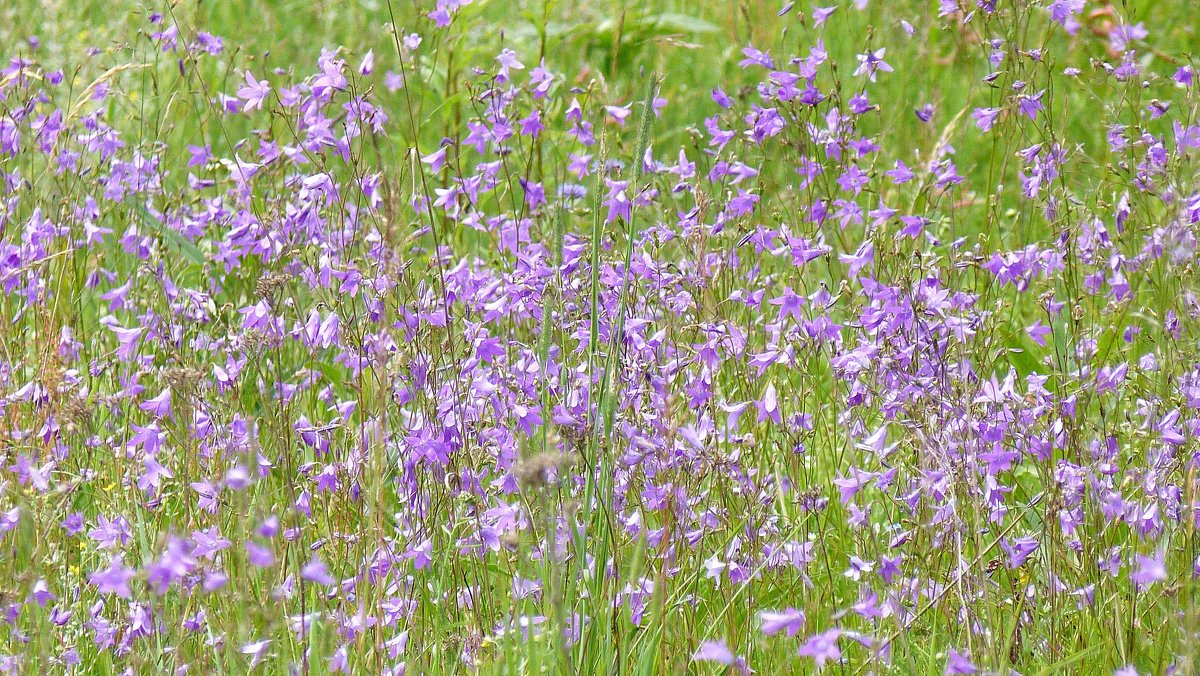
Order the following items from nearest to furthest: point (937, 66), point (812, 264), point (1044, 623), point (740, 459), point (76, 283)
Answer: point (1044, 623) < point (740, 459) < point (76, 283) < point (812, 264) < point (937, 66)

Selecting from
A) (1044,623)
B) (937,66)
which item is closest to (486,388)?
(1044,623)

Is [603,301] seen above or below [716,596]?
above

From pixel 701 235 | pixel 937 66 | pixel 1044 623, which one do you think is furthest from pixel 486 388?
pixel 937 66

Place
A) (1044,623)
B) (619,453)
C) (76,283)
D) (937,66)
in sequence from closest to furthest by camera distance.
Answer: (619,453), (1044,623), (76,283), (937,66)

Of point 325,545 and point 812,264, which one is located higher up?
point 325,545

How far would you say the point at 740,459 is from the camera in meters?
2.35

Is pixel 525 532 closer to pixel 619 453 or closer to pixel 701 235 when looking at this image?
pixel 619 453

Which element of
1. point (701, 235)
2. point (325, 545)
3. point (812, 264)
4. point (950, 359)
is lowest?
point (812, 264)

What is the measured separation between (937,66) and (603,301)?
3.88 meters

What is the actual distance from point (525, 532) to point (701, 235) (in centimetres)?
54

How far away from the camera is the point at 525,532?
2.21 m

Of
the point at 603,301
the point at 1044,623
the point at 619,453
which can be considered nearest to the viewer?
the point at 619,453

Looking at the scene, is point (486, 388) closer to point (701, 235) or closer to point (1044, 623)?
point (701, 235)

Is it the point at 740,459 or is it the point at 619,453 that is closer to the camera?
the point at 619,453
